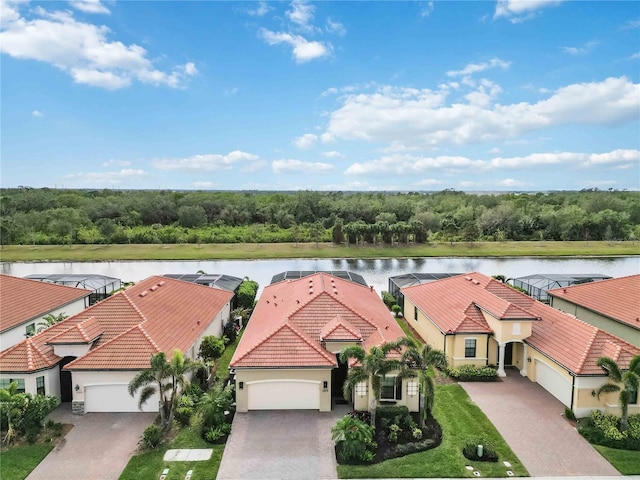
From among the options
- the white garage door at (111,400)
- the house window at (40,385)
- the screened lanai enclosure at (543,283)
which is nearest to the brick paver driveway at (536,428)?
the screened lanai enclosure at (543,283)

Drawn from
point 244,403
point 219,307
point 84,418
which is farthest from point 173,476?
point 219,307

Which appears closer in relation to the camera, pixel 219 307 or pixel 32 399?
pixel 32 399

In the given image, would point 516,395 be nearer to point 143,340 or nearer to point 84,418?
point 143,340

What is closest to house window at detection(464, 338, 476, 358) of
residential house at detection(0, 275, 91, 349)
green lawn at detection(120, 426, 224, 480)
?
green lawn at detection(120, 426, 224, 480)

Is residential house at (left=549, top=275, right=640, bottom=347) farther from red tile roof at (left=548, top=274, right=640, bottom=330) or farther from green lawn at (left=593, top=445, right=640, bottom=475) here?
green lawn at (left=593, top=445, right=640, bottom=475)

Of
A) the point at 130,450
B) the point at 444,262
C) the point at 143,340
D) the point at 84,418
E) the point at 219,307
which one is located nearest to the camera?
the point at 130,450

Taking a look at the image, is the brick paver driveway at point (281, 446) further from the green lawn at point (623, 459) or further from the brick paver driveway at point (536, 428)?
the green lawn at point (623, 459)
